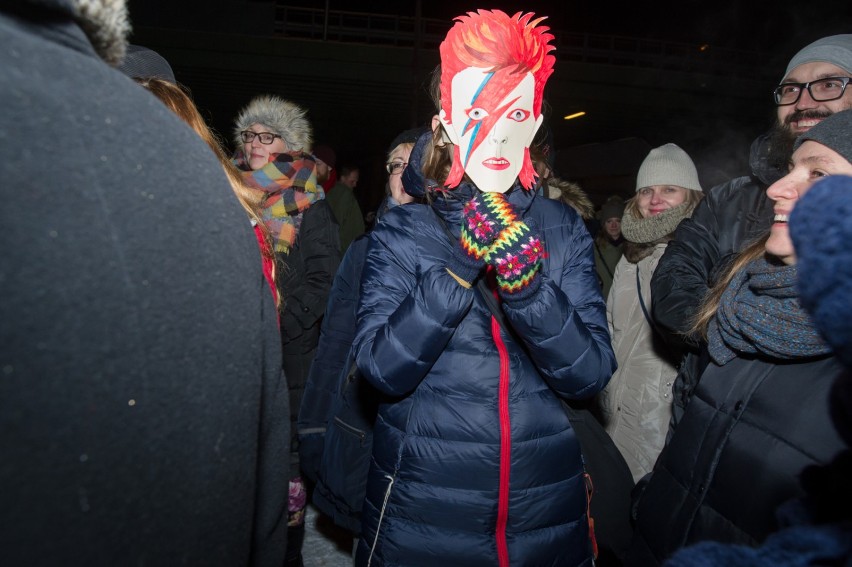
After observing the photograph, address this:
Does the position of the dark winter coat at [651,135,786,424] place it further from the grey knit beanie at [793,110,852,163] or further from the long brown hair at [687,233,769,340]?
the grey knit beanie at [793,110,852,163]

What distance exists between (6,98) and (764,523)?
1.55 m

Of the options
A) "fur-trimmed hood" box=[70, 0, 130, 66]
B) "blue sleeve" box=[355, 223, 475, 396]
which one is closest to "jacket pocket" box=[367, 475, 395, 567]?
"blue sleeve" box=[355, 223, 475, 396]

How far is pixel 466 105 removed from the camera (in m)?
1.87

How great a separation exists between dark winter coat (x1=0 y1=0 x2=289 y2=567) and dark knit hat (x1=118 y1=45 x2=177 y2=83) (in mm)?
1303

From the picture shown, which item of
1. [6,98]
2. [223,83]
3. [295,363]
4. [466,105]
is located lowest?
[295,363]

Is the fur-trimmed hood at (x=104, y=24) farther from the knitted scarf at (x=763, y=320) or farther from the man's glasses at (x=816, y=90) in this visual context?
the man's glasses at (x=816, y=90)

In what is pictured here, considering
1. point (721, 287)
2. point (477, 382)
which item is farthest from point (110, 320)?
point (721, 287)

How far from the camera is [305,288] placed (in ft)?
10.4

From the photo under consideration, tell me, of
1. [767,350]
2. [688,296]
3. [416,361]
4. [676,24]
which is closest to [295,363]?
[416,361]

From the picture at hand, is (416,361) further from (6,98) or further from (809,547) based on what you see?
(6,98)

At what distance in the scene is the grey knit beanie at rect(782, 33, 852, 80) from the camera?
2.21 m

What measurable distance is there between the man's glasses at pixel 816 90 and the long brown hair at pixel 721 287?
81 centimetres

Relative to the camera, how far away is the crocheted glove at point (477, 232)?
1.57 metres

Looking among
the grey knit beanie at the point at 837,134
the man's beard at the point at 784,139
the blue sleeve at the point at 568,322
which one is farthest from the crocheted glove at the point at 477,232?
the man's beard at the point at 784,139
